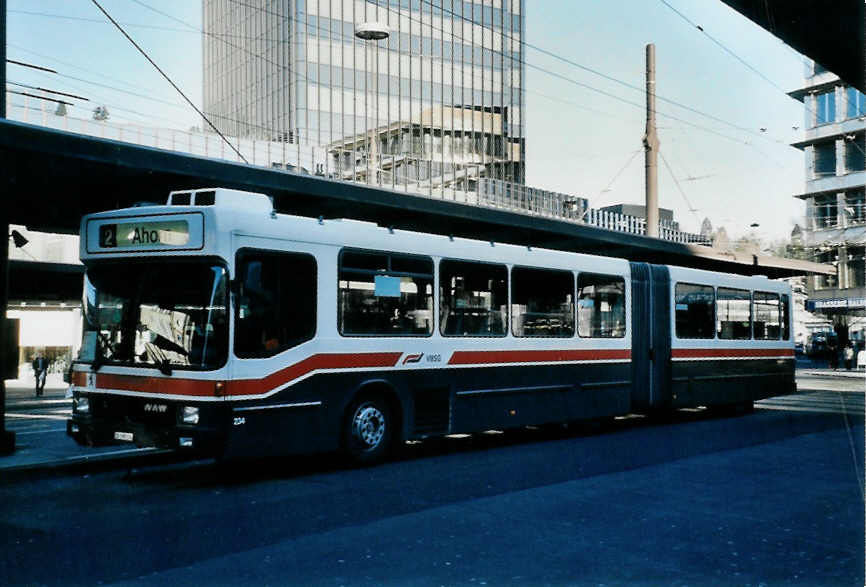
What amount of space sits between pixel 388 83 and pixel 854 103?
117 ft

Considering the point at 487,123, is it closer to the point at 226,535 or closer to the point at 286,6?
the point at 286,6

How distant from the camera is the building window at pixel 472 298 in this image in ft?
43.1

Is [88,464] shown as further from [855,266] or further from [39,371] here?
[855,266]

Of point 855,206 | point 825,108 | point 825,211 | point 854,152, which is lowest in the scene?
point 855,206

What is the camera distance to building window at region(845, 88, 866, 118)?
62.6 meters

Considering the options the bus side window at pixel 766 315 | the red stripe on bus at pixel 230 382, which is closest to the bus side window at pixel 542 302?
the red stripe on bus at pixel 230 382

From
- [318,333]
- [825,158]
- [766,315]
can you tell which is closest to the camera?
[318,333]

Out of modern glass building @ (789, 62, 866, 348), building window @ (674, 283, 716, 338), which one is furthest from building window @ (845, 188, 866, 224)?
building window @ (674, 283, 716, 338)

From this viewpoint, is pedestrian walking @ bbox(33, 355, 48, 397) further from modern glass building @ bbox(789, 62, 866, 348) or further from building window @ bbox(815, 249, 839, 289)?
building window @ bbox(815, 249, 839, 289)

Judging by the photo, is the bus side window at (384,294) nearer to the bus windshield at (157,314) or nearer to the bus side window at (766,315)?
the bus windshield at (157,314)

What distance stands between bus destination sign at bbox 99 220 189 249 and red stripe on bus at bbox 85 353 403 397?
1.50m

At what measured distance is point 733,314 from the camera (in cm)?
1956

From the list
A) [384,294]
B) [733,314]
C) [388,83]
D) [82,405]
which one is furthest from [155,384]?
[388,83]

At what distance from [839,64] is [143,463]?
11109 mm
